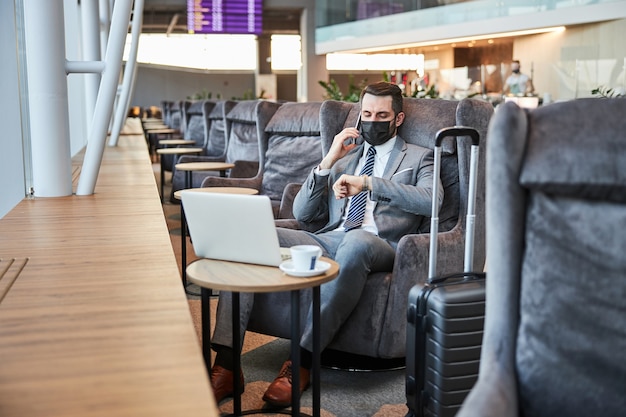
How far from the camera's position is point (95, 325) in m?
1.44

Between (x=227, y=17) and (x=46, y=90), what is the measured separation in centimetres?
1448

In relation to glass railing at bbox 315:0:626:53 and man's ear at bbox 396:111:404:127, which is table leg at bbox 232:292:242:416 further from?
glass railing at bbox 315:0:626:53

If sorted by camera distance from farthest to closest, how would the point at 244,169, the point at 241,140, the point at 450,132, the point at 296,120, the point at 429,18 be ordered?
the point at 429,18, the point at 241,140, the point at 244,169, the point at 296,120, the point at 450,132

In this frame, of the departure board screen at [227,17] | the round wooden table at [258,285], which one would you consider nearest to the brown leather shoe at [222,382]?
the round wooden table at [258,285]

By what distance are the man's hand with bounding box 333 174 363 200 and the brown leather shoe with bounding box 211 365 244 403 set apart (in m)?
0.85

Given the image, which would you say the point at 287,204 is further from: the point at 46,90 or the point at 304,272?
the point at 304,272

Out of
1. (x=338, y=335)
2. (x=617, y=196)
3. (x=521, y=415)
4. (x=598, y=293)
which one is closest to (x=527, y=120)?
(x=617, y=196)

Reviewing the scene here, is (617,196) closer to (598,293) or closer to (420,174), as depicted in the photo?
(598,293)

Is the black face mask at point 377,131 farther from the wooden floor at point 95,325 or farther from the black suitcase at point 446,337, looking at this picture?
the wooden floor at point 95,325

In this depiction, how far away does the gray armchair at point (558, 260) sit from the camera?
1.44 meters

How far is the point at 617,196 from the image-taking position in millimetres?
1446

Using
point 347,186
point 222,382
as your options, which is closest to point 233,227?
point 222,382

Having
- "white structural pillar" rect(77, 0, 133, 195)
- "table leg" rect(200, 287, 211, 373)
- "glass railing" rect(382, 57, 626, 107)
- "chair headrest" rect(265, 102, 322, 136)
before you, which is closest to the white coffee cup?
"table leg" rect(200, 287, 211, 373)

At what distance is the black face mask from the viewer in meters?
3.39
